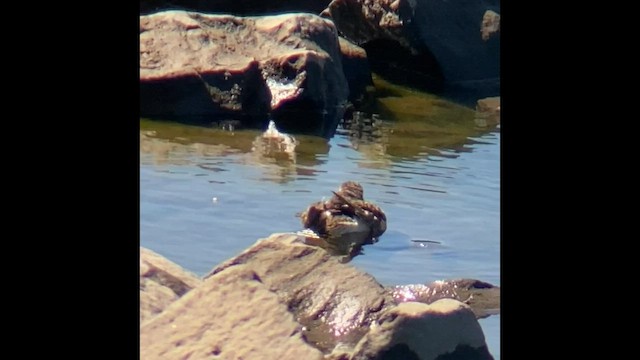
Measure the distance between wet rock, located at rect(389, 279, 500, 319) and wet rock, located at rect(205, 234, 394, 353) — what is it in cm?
19

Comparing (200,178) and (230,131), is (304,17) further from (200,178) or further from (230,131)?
(200,178)

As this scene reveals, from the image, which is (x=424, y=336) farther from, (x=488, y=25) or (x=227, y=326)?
(x=488, y=25)

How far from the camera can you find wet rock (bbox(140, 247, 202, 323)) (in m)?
3.67

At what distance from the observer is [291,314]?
3777mm

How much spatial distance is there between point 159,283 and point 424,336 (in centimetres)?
95

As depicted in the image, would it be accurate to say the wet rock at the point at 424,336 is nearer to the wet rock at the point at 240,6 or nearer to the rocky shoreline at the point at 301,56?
the rocky shoreline at the point at 301,56

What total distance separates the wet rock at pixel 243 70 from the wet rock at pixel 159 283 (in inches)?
140

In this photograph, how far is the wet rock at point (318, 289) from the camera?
3838mm

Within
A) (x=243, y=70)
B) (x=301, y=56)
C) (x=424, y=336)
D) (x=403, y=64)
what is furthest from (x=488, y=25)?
(x=424, y=336)

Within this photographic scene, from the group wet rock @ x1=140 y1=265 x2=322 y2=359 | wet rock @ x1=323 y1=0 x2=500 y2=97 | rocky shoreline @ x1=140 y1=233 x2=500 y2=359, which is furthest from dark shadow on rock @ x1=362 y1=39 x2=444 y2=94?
wet rock @ x1=140 y1=265 x2=322 y2=359

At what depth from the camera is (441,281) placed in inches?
176

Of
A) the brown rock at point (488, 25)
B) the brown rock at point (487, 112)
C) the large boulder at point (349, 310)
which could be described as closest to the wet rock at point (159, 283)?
the large boulder at point (349, 310)

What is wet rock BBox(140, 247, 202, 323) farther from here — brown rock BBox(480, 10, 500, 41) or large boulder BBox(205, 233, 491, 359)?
brown rock BBox(480, 10, 500, 41)
